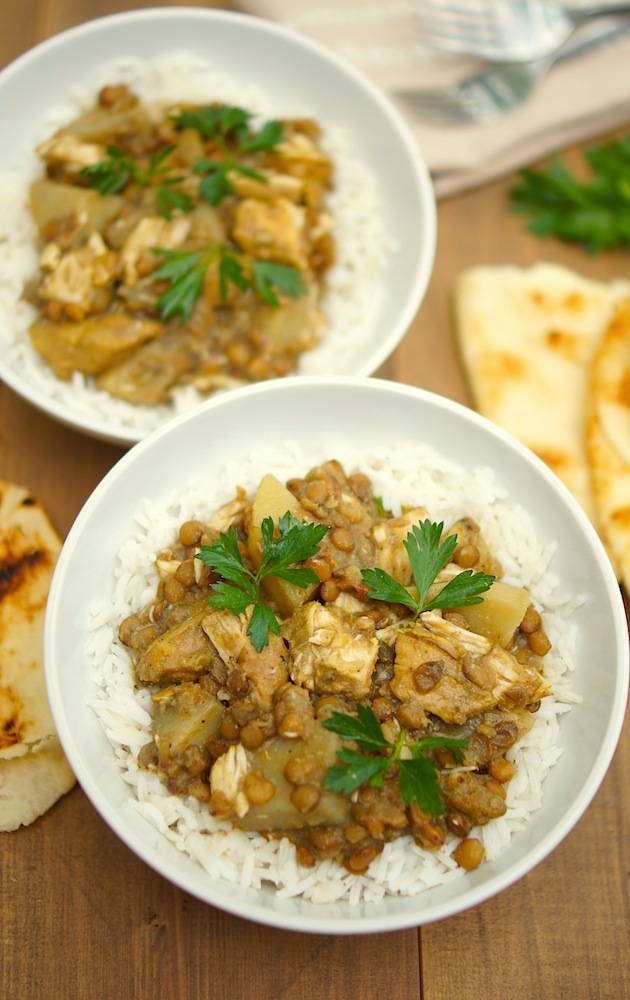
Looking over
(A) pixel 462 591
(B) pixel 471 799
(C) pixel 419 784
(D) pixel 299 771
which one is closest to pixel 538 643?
(A) pixel 462 591

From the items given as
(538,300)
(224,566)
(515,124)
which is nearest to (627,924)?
(224,566)

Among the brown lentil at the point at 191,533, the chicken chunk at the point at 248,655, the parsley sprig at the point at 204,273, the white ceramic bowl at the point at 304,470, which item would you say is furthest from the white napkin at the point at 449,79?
the chicken chunk at the point at 248,655

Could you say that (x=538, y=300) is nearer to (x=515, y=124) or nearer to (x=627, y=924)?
(x=515, y=124)

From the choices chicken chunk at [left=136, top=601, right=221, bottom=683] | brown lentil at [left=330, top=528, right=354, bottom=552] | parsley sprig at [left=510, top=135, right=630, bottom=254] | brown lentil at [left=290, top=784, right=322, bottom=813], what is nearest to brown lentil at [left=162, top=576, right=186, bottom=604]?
chicken chunk at [left=136, top=601, right=221, bottom=683]

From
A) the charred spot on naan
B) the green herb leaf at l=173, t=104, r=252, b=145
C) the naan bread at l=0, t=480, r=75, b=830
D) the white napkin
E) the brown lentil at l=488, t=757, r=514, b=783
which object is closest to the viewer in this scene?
the brown lentil at l=488, t=757, r=514, b=783

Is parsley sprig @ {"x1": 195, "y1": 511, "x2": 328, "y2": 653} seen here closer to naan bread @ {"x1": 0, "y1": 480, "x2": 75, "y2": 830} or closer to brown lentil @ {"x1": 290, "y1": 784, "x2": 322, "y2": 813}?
brown lentil @ {"x1": 290, "y1": 784, "x2": 322, "y2": 813}

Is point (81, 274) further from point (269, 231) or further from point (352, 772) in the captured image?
point (352, 772)
